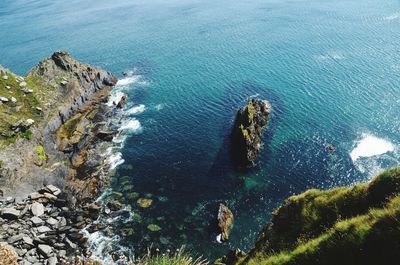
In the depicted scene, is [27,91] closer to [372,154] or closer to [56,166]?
[56,166]

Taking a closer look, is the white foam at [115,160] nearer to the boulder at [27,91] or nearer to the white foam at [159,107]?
the white foam at [159,107]

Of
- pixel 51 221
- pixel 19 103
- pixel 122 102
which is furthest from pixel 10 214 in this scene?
pixel 122 102

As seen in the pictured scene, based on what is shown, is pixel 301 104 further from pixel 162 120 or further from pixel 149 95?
pixel 149 95

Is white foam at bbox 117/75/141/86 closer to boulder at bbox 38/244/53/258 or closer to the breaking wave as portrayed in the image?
boulder at bbox 38/244/53/258

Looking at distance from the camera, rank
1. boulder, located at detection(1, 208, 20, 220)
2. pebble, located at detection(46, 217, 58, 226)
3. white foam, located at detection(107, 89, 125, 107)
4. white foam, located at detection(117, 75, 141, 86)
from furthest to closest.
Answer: white foam, located at detection(117, 75, 141, 86)
white foam, located at detection(107, 89, 125, 107)
pebble, located at detection(46, 217, 58, 226)
boulder, located at detection(1, 208, 20, 220)

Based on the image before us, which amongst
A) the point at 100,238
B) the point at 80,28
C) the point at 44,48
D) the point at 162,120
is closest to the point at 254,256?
the point at 100,238

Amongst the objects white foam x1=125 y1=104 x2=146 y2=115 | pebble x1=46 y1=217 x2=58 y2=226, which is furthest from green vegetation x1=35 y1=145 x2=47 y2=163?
white foam x1=125 y1=104 x2=146 y2=115

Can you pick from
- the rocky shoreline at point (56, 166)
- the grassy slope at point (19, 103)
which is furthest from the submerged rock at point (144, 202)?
the grassy slope at point (19, 103)
